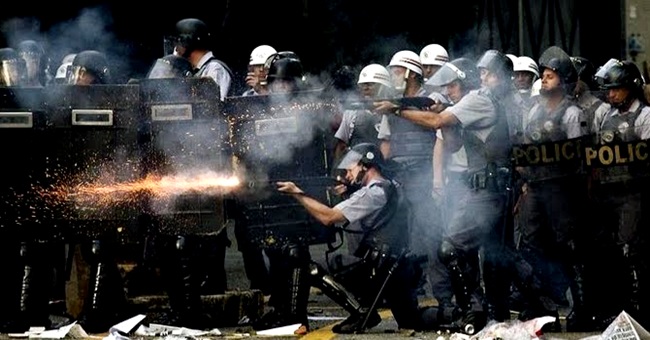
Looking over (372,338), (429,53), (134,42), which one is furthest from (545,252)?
(134,42)

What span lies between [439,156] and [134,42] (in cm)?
730

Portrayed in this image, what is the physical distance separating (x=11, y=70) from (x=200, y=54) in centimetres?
147

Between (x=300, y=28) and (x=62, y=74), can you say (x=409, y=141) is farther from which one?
(x=300, y=28)

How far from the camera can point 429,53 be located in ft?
47.1

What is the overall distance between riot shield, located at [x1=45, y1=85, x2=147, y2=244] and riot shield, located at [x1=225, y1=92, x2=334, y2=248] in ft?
2.25

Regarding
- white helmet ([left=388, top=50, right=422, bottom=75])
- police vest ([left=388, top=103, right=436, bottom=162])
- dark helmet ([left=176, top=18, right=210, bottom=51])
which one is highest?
dark helmet ([left=176, top=18, right=210, bottom=51])

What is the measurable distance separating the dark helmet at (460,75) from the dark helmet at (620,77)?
0.99 m

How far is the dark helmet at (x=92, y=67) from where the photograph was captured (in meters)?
12.4

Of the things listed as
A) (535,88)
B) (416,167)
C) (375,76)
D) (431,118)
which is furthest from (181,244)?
(535,88)

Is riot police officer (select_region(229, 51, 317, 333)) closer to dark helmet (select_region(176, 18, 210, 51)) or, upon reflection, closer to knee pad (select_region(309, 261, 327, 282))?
knee pad (select_region(309, 261, 327, 282))

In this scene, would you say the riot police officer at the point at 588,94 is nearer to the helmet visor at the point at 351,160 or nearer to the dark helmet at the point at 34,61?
the helmet visor at the point at 351,160

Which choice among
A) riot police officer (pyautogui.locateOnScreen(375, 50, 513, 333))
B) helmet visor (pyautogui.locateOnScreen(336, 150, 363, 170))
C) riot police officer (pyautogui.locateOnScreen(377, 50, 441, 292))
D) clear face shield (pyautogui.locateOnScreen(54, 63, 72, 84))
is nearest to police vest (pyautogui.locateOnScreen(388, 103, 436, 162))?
riot police officer (pyautogui.locateOnScreen(377, 50, 441, 292))

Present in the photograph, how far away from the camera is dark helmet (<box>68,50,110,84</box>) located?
12.4 meters

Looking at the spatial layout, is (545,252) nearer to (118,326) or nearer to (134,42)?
(118,326)
